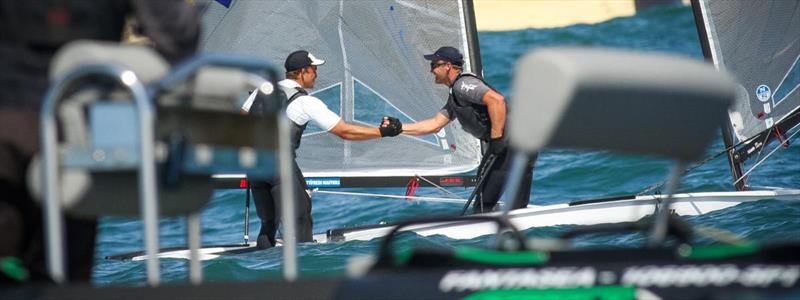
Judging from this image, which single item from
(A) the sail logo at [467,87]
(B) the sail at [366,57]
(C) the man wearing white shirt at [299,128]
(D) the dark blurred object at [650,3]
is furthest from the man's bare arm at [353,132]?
(D) the dark blurred object at [650,3]

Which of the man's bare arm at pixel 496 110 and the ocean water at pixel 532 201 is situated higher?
the man's bare arm at pixel 496 110

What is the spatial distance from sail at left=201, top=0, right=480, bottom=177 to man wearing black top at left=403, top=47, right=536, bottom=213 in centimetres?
124

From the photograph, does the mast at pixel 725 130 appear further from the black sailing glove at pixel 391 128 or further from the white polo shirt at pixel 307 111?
the white polo shirt at pixel 307 111

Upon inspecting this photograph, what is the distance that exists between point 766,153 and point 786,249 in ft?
26.8

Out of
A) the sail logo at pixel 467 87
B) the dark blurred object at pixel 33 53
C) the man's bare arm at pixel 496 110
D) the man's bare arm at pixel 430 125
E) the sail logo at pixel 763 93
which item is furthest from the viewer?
the sail logo at pixel 763 93

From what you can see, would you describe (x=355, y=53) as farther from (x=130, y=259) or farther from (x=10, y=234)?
(x=10, y=234)

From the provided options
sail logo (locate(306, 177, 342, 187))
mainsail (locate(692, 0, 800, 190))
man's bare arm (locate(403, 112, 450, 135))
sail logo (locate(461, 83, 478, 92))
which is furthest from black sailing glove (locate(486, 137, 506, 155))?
mainsail (locate(692, 0, 800, 190))

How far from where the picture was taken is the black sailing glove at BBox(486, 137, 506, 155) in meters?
9.66

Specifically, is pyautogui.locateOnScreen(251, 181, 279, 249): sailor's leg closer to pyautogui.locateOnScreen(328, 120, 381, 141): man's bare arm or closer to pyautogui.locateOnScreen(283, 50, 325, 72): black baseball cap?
pyautogui.locateOnScreen(328, 120, 381, 141): man's bare arm

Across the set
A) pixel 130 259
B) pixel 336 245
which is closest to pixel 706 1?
pixel 336 245

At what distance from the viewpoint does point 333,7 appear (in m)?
11.5

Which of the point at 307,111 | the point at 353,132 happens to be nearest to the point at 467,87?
the point at 353,132

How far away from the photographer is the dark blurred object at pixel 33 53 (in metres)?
3.47

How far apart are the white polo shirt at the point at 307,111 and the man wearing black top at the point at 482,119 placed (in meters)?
0.71
